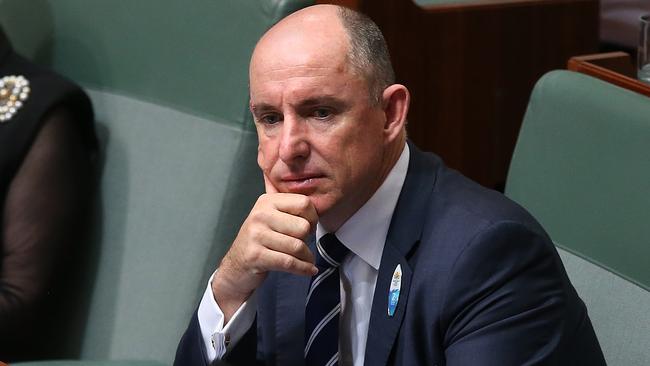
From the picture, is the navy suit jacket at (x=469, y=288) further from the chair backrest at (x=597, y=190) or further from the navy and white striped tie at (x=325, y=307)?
the chair backrest at (x=597, y=190)

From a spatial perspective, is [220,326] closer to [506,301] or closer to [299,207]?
[299,207]

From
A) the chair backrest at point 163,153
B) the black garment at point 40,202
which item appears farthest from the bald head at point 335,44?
the black garment at point 40,202

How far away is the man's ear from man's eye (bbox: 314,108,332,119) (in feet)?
0.18

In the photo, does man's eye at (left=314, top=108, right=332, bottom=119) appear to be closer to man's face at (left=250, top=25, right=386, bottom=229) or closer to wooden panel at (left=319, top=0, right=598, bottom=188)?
man's face at (left=250, top=25, right=386, bottom=229)

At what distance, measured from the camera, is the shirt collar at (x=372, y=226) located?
3.48 feet

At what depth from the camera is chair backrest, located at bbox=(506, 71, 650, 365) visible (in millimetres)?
1104

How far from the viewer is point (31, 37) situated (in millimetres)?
1697

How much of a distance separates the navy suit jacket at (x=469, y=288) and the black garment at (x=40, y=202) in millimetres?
558

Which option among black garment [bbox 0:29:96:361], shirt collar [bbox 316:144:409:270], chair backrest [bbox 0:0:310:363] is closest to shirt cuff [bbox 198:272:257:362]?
shirt collar [bbox 316:144:409:270]

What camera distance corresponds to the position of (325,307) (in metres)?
1.08

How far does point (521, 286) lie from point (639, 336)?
20cm

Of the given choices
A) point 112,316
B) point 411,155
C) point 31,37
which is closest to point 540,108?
point 411,155

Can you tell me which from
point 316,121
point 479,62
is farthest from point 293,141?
point 479,62

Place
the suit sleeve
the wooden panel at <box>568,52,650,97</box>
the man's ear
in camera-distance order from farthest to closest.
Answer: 1. the wooden panel at <box>568,52,650,97</box>
2. the man's ear
3. the suit sleeve
